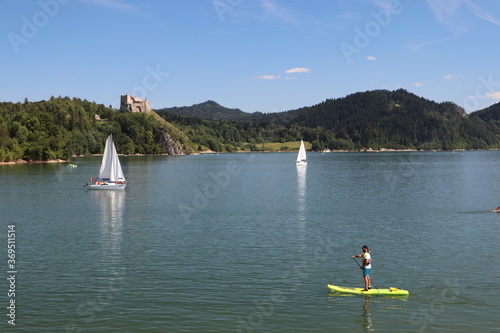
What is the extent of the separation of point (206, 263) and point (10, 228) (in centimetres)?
3114

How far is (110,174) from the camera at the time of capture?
356 feet

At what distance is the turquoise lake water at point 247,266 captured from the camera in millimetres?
29547

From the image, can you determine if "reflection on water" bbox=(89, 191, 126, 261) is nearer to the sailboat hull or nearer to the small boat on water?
the sailboat hull

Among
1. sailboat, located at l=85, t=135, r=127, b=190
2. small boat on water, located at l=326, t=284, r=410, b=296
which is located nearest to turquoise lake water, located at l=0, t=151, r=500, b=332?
small boat on water, located at l=326, t=284, r=410, b=296

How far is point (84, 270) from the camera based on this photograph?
40.0 meters

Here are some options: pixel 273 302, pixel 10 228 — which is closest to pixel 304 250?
pixel 273 302

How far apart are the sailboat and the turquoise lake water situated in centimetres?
2386

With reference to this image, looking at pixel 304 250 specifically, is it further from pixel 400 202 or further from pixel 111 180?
pixel 111 180

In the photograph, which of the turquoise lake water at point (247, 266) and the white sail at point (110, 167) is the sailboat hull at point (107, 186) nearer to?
the white sail at point (110, 167)

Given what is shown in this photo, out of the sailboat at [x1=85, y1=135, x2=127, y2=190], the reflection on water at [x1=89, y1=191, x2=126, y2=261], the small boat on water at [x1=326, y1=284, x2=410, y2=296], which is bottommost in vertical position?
the small boat on water at [x1=326, y1=284, x2=410, y2=296]

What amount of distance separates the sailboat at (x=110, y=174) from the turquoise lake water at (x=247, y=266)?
23855 millimetres

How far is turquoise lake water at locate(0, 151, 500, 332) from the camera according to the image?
29547 mm

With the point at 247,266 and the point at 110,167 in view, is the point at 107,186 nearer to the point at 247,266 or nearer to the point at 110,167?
the point at 110,167

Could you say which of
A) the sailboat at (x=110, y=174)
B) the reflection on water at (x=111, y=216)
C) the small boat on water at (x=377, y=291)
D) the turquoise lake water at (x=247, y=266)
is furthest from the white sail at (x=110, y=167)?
the small boat on water at (x=377, y=291)
